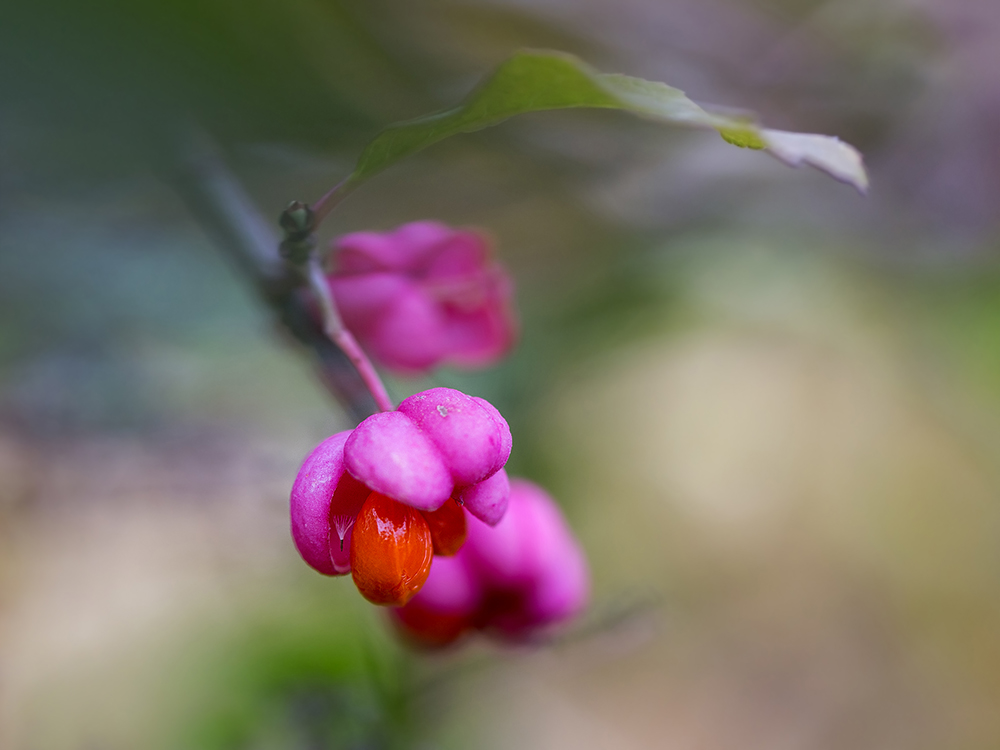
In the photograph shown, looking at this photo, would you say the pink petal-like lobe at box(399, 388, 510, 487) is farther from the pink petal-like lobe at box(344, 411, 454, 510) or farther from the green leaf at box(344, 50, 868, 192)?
the green leaf at box(344, 50, 868, 192)

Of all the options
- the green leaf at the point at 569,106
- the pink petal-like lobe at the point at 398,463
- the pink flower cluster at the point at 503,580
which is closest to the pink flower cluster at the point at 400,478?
the pink petal-like lobe at the point at 398,463

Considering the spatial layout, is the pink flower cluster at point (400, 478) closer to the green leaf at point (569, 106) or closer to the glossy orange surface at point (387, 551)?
the glossy orange surface at point (387, 551)

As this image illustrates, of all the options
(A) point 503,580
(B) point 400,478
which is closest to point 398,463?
(B) point 400,478

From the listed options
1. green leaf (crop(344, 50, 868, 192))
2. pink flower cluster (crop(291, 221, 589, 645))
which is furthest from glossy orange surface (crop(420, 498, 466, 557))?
green leaf (crop(344, 50, 868, 192))

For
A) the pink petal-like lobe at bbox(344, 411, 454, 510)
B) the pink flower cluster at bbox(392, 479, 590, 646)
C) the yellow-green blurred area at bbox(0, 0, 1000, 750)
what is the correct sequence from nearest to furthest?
the pink petal-like lobe at bbox(344, 411, 454, 510), the pink flower cluster at bbox(392, 479, 590, 646), the yellow-green blurred area at bbox(0, 0, 1000, 750)

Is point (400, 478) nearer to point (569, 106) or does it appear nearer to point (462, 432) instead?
point (462, 432)

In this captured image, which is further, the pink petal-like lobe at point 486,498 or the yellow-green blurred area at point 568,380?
the yellow-green blurred area at point 568,380
